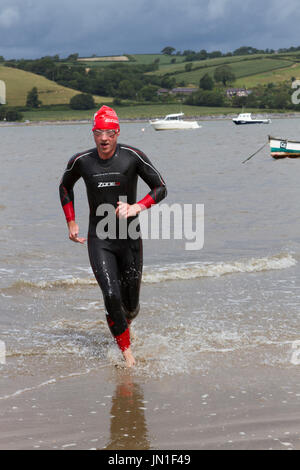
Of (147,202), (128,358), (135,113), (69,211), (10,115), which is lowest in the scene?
(128,358)

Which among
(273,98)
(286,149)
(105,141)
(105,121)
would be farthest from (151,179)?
(273,98)

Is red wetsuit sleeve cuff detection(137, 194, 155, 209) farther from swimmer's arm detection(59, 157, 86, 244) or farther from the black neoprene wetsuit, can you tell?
swimmer's arm detection(59, 157, 86, 244)

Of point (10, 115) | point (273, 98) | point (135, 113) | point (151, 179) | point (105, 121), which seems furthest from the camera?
point (273, 98)

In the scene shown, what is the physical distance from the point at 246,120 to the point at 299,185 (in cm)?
12031

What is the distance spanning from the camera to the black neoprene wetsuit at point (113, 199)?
7.30m

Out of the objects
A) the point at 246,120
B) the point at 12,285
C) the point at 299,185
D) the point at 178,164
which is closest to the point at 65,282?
the point at 12,285

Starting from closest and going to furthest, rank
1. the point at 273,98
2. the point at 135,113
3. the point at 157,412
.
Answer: the point at 157,412 < the point at 135,113 < the point at 273,98

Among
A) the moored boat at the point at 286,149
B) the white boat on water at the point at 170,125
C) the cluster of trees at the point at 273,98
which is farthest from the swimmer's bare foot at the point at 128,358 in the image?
the cluster of trees at the point at 273,98

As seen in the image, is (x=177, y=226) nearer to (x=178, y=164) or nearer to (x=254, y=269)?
(x=254, y=269)

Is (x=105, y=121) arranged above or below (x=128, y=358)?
above

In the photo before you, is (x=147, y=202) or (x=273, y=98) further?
(x=273, y=98)

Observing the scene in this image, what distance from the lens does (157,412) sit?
19.9ft

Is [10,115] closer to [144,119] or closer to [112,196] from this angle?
[144,119]

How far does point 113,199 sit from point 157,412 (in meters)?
2.37
